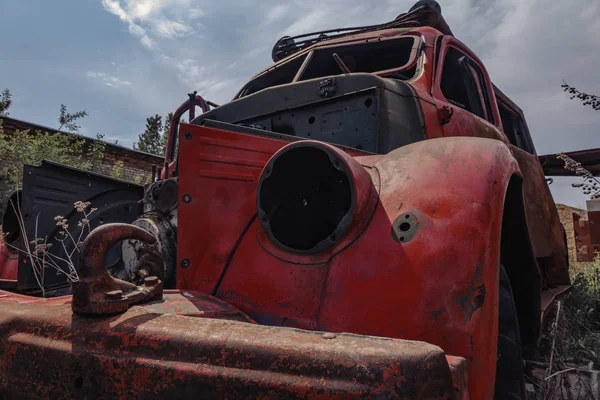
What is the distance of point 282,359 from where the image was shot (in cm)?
104

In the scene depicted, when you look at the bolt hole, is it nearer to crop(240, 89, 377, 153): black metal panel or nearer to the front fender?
the front fender

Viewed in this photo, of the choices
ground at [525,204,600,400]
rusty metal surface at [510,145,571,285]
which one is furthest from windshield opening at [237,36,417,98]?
ground at [525,204,600,400]

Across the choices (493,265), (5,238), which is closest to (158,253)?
(493,265)

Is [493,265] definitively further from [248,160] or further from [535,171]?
[535,171]

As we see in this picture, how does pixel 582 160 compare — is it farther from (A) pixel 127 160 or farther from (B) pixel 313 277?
(A) pixel 127 160

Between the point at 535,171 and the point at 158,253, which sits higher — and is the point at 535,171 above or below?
above

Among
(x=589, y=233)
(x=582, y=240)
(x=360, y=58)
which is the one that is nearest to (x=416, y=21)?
(x=360, y=58)

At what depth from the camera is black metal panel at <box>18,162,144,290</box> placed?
→ 2895 millimetres

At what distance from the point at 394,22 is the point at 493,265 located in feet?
9.47

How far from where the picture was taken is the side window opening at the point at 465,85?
137 inches

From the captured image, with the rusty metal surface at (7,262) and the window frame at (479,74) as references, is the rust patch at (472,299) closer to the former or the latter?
the window frame at (479,74)

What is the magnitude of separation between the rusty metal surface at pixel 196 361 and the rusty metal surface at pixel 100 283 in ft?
0.12

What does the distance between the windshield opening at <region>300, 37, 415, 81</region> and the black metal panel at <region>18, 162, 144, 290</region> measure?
165 cm

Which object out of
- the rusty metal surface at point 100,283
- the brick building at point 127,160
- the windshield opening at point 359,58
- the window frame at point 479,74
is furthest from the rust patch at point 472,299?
the brick building at point 127,160
